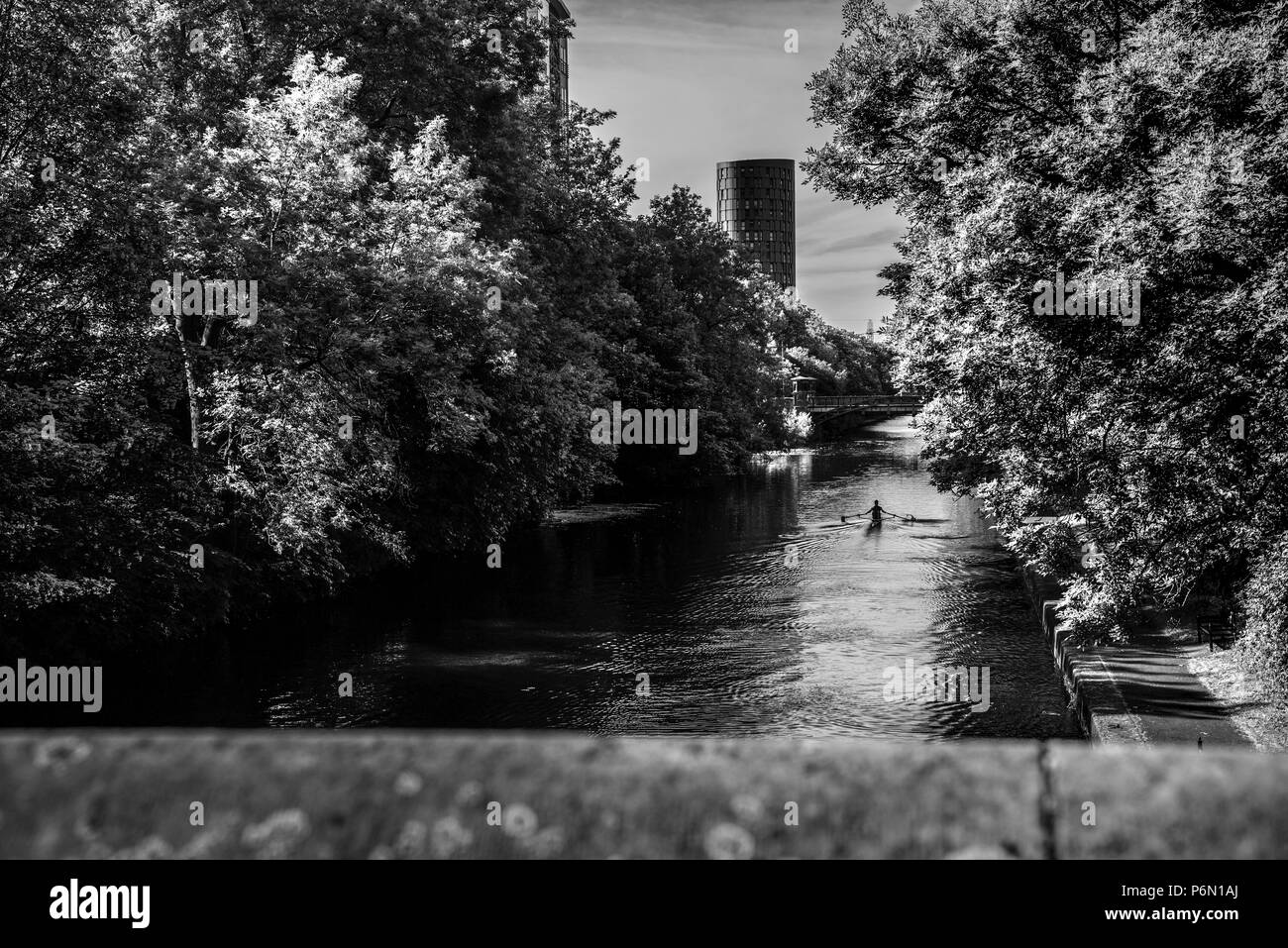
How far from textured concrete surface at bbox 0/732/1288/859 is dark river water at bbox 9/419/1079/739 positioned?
46.7 feet

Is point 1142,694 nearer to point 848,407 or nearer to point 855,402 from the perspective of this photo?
point 848,407

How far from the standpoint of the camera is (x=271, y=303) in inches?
825

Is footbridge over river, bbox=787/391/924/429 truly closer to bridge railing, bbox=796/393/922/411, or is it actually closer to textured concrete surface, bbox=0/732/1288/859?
bridge railing, bbox=796/393/922/411

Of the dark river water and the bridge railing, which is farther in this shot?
the bridge railing

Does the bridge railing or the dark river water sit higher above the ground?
the bridge railing

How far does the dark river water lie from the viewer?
16.6 m

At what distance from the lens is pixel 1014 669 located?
63.5ft

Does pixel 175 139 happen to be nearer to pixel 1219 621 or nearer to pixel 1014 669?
pixel 1014 669

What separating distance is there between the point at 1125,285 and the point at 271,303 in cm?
1464

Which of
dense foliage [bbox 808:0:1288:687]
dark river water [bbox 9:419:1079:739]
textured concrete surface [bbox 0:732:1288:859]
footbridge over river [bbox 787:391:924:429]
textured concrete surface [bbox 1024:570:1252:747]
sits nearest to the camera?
textured concrete surface [bbox 0:732:1288:859]

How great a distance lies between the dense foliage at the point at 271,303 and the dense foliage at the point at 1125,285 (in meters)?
11.1

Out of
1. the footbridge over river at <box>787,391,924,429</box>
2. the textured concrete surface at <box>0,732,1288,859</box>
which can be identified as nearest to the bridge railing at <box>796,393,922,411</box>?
the footbridge over river at <box>787,391,924,429</box>

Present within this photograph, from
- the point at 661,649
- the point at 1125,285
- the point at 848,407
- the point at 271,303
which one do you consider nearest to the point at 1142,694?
the point at 1125,285

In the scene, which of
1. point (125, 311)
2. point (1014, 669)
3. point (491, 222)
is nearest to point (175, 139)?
point (125, 311)
